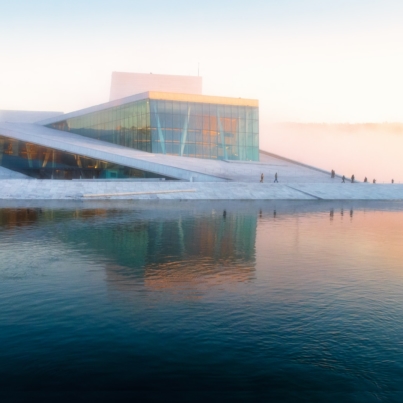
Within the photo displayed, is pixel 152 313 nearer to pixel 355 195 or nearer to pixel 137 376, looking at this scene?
pixel 137 376

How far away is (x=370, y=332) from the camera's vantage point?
6.54 meters

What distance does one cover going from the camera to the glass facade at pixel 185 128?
41156mm

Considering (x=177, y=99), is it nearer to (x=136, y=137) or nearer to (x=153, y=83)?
(x=136, y=137)

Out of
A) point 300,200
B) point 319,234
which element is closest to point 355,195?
point 300,200

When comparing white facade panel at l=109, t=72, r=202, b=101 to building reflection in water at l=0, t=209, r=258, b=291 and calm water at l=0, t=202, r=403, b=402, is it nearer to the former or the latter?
building reflection in water at l=0, t=209, r=258, b=291

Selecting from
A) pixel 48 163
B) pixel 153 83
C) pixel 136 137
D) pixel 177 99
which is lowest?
pixel 48 163

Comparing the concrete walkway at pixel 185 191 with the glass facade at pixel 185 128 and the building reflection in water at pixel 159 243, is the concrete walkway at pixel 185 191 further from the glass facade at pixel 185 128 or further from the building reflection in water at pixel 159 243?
the glass facade at pixel 185 128

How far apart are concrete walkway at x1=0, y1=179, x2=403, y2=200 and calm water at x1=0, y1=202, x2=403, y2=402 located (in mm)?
13007

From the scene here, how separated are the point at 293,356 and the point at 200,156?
36572mm

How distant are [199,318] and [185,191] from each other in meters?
21.9

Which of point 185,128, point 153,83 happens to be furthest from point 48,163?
point 153,83

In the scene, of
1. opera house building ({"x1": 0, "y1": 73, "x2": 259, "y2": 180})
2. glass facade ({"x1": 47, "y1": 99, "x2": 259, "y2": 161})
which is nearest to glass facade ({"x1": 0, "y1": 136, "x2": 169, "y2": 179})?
opera house building ({"x1": 0, "y1": 73, "x2": 259, "y2": 180})

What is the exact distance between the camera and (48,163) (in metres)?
38.1

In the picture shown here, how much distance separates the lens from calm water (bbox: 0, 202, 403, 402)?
5102 millimetres
